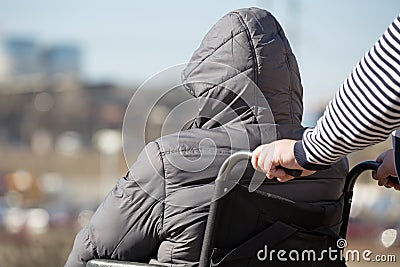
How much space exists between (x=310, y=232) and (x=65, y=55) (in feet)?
164

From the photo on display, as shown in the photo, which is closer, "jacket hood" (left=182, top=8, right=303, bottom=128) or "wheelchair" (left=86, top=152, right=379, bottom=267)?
"wheelchair" (left=86, top=152, right=379, bottom=267)

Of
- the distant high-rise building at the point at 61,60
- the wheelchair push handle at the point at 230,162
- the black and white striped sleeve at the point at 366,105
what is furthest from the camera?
the distant high-rise building at the point at 61,60

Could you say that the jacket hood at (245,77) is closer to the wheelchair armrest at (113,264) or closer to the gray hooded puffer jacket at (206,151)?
the gray hooded puffer jacket at (206,151)

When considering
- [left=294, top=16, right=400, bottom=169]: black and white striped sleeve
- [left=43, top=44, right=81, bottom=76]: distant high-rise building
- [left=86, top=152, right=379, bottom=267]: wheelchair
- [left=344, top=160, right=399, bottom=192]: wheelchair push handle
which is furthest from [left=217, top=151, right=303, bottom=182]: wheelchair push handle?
[left=43, top=44, right=81, bottom=76]: distant high-rise building

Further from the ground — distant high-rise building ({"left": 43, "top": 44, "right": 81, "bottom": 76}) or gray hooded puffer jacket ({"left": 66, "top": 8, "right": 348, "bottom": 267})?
gray hooded puffer jacket ({"left": 66, "top": 8, "right": 348, "bottom": 267})

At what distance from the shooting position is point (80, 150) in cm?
4697

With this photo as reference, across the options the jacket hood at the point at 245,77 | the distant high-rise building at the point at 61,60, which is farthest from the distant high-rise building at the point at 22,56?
the jacket hood at the point at 245,77

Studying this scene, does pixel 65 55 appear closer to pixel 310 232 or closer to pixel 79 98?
pixel 79 98

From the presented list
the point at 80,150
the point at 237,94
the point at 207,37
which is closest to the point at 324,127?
the point at 237,94

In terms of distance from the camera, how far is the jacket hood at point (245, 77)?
224cm

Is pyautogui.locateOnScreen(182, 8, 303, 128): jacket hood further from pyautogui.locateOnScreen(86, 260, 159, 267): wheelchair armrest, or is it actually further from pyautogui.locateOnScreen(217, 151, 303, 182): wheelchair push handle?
pyautogui.locateOnScreen(86, 260, 159, 267): wheelchair armrest

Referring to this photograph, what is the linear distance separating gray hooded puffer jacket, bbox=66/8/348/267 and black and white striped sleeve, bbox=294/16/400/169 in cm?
49

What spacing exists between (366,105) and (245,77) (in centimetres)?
75

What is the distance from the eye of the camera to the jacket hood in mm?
2236
